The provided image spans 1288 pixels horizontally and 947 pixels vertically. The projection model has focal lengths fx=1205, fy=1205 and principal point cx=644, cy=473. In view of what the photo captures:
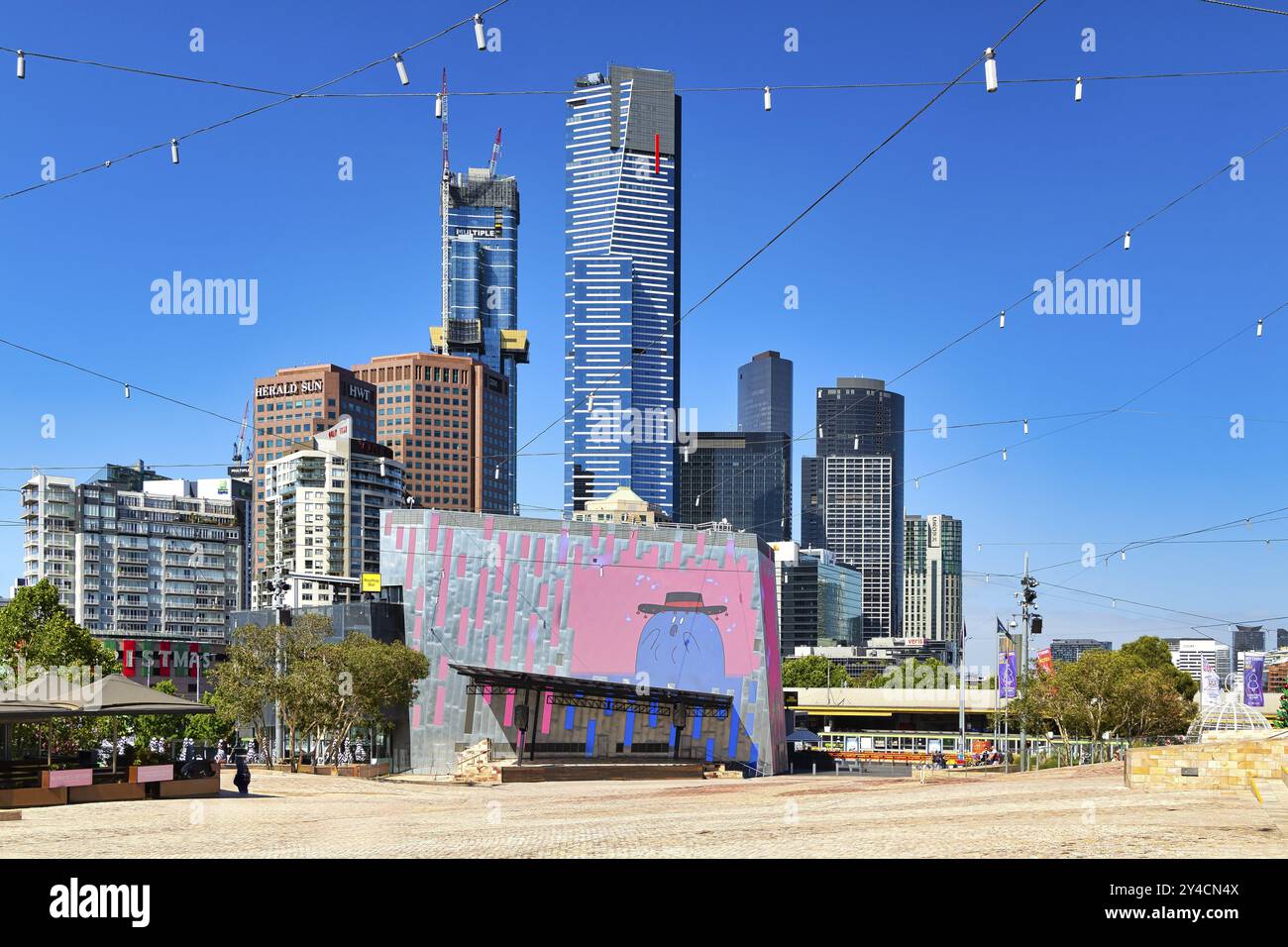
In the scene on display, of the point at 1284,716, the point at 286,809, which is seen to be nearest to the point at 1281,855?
the point at 286,809

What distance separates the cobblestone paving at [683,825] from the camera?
19.0 m

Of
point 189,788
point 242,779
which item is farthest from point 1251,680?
point 189,788

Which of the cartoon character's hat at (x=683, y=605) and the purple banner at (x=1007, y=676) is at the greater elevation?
the cartoon character's hat at (x=683, y=605)

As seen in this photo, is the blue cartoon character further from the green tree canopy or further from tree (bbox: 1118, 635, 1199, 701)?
tree (bbox: 1118, 635, 1199, 701)

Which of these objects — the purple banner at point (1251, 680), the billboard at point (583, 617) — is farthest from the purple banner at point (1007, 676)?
the purple banner at point (1251, 680)

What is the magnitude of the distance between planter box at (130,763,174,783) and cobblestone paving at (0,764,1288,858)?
0.88 metres

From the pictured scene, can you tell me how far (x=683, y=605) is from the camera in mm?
66125

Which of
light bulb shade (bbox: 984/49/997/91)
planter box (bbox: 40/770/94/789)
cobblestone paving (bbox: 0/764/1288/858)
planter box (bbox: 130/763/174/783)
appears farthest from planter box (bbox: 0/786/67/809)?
light bulb shade (bbox: 984/49/997/91)

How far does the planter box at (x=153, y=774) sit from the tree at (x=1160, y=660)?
263 ft

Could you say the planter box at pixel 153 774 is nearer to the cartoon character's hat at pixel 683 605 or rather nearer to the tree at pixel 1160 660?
the cartoon character's hat at pixel 683 605

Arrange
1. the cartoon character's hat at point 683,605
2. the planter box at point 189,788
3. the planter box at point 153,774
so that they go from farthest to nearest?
1. the cartoon character's hat at point 683,605
2. the planter box at point 189,788
3. the planter box at point 153,774

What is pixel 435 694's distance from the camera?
64250 mm
